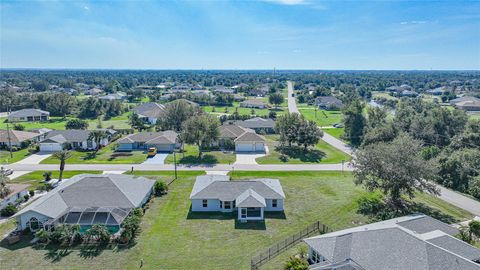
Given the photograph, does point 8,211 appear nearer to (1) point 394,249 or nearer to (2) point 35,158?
Answer: (2) point 35,158

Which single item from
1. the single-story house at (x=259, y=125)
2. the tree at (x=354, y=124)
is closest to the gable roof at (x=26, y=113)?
the single-story house at (x=259, y=125)

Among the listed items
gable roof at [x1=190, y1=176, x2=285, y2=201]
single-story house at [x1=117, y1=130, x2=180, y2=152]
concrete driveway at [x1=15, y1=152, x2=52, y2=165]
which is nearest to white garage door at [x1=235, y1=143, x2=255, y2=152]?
single-story house at [x1=117, y1=130, x2=180, y2=152]

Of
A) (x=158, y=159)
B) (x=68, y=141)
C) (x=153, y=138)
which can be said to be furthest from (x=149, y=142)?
(x=68, y=141)

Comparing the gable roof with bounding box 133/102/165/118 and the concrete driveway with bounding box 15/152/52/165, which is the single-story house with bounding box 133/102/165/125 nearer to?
the gable roof with bounding box 133/102/165/118

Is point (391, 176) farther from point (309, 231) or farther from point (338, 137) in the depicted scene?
point (338, 137)

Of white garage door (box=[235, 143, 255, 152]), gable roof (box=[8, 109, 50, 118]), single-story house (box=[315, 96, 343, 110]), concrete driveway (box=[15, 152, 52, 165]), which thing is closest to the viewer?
concrete driveway (box=[15, 152, 52, 165])

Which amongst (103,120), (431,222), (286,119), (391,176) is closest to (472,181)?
(391,176)

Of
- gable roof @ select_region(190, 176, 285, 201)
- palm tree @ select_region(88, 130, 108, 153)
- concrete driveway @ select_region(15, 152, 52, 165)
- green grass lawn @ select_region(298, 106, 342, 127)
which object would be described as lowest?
concrete driveway @ select_region(15, 152, 52, 165)
